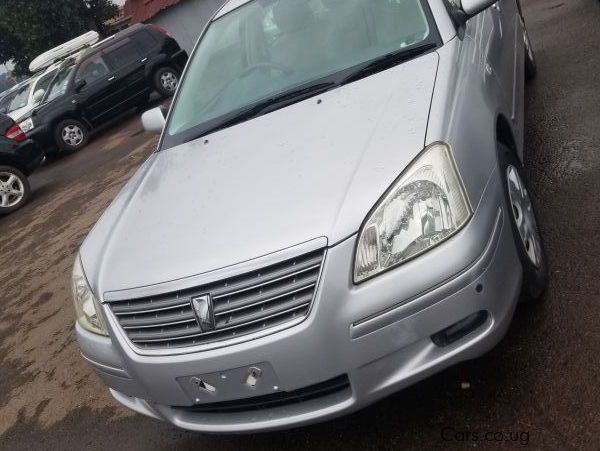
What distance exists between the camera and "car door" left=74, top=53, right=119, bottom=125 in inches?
515

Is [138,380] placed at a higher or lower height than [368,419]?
higher

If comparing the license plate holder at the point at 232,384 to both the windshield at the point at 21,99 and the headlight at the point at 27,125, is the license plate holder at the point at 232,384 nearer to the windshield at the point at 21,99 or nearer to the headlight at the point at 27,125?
the headlight at the point at 27,125

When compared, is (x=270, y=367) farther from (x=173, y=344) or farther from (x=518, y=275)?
(x=518, y=275)

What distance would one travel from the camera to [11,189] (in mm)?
9398

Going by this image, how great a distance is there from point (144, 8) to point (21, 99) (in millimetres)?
10952

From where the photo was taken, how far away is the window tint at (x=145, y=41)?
13.9m

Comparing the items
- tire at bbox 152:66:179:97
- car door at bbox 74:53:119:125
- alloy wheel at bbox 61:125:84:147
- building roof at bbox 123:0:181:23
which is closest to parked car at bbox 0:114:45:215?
alloy wheel at bbox 61:125:84:147

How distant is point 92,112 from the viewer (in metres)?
13.3

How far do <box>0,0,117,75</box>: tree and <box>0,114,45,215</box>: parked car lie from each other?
14.6 metres

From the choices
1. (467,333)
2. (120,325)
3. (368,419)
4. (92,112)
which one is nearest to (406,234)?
(467,333)

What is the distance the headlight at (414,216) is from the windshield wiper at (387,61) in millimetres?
821

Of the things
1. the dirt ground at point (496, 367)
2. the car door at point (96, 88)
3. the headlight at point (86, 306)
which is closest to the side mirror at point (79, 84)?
the car door at point (96, 88)

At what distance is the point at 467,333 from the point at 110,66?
13.0 meters

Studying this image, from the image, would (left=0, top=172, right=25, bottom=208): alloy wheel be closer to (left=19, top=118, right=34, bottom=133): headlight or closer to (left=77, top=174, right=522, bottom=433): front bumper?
(left=19, top=118, right=34, bottom=133): headlight
